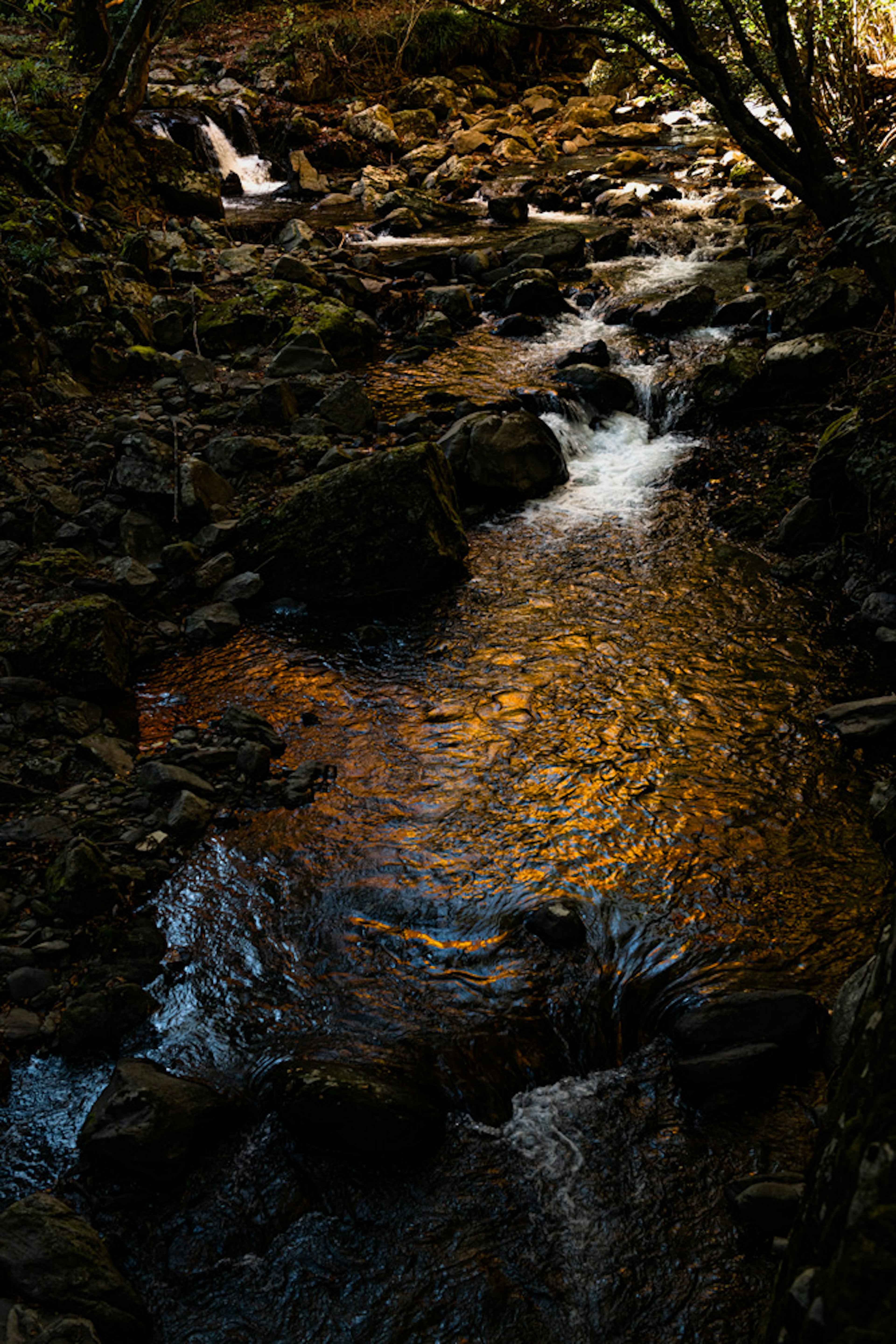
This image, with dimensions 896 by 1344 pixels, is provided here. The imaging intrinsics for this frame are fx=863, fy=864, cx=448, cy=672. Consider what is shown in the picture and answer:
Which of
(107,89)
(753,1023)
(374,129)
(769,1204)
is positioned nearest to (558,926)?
(753,1023)

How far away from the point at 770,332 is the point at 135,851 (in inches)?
340

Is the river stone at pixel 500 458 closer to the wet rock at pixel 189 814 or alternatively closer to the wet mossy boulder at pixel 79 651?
the wet mossy boulder at pixel 79 651

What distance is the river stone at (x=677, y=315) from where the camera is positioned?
10.3 metres

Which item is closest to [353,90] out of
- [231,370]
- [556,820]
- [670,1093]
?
[231,370]

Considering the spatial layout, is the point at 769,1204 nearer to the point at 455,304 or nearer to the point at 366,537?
the point at 366,537

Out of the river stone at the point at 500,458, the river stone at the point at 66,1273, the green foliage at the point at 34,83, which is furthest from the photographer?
the green foliage at the point at 34,83

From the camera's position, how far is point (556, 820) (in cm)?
430

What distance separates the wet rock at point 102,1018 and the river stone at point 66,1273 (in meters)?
0.69

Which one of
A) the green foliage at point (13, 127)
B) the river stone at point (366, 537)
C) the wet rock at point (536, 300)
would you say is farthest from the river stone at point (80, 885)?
the green foliage at point (13, 127)

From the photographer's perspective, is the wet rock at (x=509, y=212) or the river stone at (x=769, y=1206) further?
the wet rock at (x=509, y=212)

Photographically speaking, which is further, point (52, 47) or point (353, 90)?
point (353, 90)

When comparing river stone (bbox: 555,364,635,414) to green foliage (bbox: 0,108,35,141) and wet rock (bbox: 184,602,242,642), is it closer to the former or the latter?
wet rock (bbox: 184,602,242,642)

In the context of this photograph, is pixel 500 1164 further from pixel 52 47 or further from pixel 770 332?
pixel 52 47

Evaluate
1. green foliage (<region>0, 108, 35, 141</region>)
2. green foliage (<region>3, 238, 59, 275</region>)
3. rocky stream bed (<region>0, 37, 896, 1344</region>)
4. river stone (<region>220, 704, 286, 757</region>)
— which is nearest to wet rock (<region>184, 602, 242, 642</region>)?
rocky stream bed (<region>0, 37, 896, 1344</region>)
